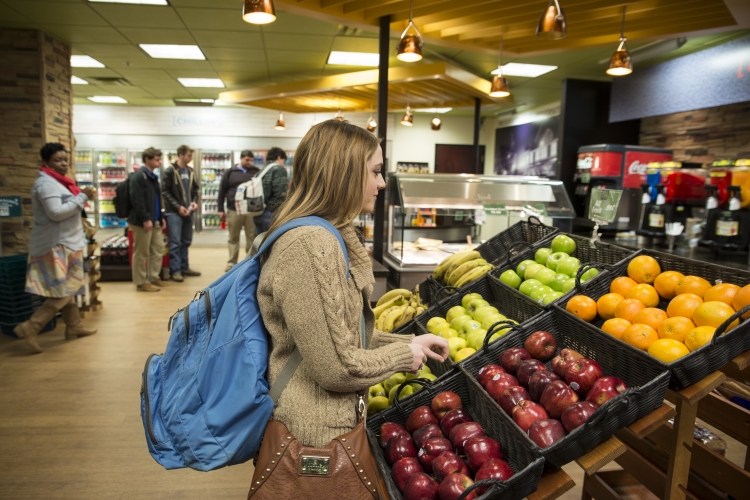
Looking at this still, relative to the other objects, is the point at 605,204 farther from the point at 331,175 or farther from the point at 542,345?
the point at 331,175

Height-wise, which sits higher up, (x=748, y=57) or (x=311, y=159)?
(x=748, y=57)

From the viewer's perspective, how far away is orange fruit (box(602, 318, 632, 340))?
1.62m

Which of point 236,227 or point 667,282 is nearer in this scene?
point 667,282

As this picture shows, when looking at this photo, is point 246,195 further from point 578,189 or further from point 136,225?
point 578,189

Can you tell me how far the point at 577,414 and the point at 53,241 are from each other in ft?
13.9

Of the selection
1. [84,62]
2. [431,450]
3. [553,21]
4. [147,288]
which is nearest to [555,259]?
[431,450]

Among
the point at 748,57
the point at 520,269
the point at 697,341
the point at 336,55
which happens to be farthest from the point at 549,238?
the point at 336,55

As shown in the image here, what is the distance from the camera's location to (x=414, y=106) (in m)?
10.3

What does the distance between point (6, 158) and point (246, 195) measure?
9.60ft

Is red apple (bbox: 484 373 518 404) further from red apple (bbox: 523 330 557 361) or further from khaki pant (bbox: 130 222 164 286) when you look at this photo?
khaki pant (bbox: 130 222 164 286)

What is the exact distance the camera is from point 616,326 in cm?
164

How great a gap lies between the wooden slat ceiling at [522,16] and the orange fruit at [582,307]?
349 centimetres

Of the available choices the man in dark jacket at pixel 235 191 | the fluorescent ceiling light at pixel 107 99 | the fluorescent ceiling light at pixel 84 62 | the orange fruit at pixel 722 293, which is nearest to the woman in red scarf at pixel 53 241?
the man in dark jacket at pixel 235 191

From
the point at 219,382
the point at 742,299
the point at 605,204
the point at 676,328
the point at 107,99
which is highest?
the point at 107,99
